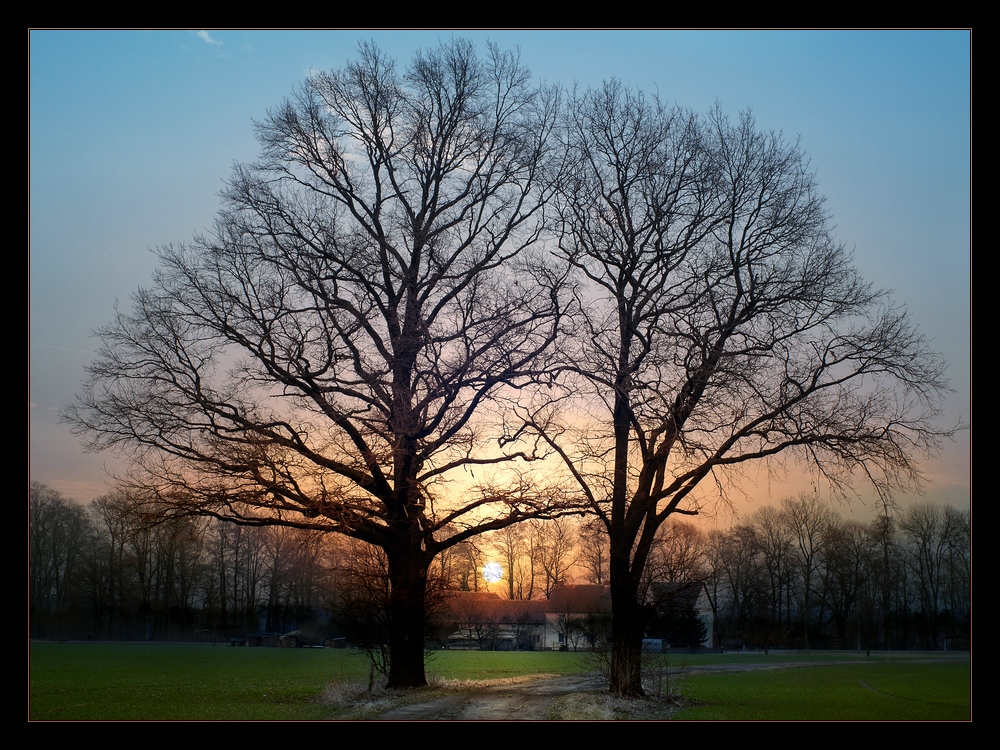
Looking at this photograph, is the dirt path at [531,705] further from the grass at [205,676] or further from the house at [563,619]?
the house at [563,619]

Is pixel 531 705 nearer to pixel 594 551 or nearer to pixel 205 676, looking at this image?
→ pixel 594 551

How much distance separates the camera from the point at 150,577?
26828mm

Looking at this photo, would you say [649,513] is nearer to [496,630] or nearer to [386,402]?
[386,402]

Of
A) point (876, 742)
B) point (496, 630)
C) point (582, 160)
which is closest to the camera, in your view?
point (876, 742)

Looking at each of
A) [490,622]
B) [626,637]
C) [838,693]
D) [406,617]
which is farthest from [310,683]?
[838,693]

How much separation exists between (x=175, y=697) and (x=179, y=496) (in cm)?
558

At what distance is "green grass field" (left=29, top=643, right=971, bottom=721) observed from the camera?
1802cm

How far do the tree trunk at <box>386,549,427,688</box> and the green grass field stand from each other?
889 mm

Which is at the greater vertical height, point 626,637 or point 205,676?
point 626,637

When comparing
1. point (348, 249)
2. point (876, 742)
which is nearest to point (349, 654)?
point (348, 249)

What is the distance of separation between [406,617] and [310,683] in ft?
13.2

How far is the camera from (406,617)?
65.7ft

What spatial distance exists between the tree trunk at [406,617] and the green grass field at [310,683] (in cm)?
89

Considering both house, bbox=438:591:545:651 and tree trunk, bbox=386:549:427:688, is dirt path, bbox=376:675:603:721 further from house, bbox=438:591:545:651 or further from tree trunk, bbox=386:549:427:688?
house, bbox=438:591:545:651
